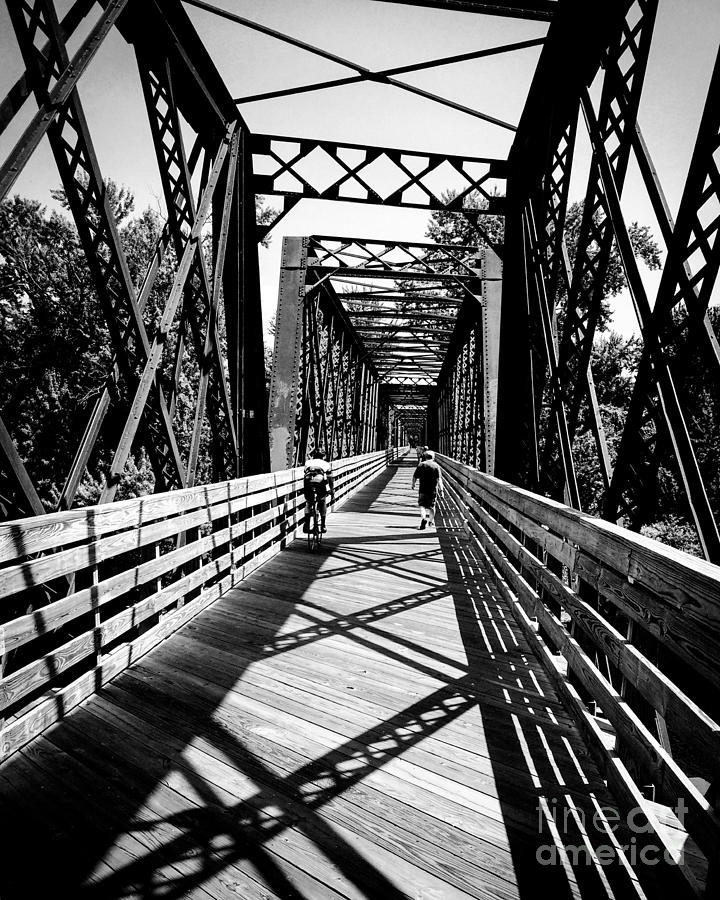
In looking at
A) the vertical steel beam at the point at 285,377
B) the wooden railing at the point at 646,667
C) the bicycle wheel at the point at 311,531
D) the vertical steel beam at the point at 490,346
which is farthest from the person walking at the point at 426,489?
the wooden railing at the point at 646,667

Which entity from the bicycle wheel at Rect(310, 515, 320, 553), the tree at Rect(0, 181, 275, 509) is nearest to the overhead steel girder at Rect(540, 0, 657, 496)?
the bicycle wheel at Rect(310, 515, 320, 553)

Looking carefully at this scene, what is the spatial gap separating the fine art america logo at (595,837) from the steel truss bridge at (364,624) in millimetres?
12

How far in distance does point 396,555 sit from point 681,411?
18.5 feet

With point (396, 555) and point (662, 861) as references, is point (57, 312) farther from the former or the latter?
point (662, 861)

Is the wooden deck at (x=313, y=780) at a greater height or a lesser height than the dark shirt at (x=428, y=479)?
lesser

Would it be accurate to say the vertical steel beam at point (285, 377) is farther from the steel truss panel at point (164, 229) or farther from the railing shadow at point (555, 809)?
the railing shadow at point (555, 809)

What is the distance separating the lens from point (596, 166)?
405 centimetres

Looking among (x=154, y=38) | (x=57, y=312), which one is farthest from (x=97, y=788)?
(x=57, y=312)

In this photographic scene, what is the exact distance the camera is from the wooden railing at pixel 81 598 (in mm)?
2723

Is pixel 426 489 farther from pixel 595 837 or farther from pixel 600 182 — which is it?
pixel 595 837

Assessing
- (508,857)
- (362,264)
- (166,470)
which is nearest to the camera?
(508,857)

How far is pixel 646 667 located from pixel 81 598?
9.80 feet

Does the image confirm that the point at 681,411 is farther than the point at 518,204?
No

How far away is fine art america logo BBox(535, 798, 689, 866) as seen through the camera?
212 centimetres
